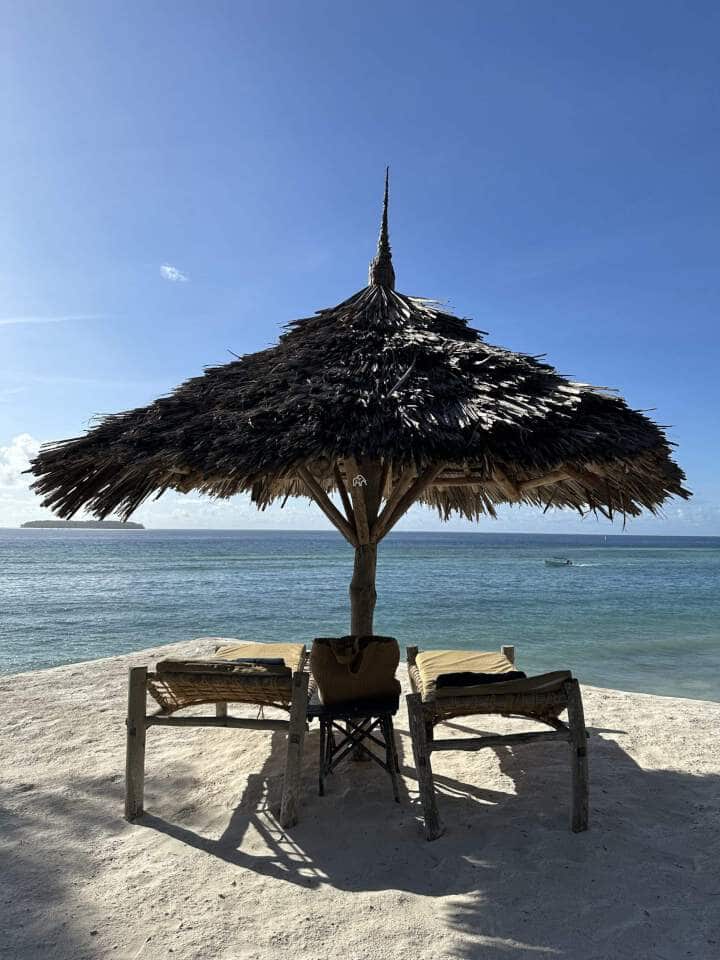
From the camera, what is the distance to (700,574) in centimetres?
2742

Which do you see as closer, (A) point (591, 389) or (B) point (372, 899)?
(B) point (372, 899)

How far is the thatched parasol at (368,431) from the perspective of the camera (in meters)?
3.03

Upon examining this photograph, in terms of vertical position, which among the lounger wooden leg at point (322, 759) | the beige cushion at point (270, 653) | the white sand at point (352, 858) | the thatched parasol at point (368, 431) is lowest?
the white sand at point (352, 858)

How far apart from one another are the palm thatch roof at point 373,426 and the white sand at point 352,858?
1.45 meters

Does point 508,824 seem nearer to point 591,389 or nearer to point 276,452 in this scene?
point 276,452

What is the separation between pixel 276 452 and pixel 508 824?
1.96 metres

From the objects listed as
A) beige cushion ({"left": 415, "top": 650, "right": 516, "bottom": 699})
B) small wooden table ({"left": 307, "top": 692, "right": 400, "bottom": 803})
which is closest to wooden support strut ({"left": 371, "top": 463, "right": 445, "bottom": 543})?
beige cushion ({"left": 415, "top": 650, "right": 516, "bottom": 699})

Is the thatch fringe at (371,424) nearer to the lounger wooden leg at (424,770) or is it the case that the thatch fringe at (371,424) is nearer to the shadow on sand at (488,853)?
the lounger wooden leg at (424,770)

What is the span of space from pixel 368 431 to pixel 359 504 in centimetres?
68

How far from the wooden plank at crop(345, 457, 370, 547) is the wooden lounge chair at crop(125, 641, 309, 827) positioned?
40.3 inches

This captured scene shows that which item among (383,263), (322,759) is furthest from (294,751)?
(383,263)

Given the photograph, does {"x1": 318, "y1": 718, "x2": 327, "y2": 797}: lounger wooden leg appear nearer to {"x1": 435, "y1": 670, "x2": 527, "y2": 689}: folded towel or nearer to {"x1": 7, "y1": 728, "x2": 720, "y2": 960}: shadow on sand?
{"x1": 7, "y1": 728, "x2": 720, "y2": 960}: shadow on sand

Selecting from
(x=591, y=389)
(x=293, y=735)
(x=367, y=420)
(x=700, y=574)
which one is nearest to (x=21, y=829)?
(x=293, y=735)

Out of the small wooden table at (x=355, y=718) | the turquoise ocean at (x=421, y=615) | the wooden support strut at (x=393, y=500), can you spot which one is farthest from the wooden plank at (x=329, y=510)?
the turquoise ocean at (x=421, y=615)
